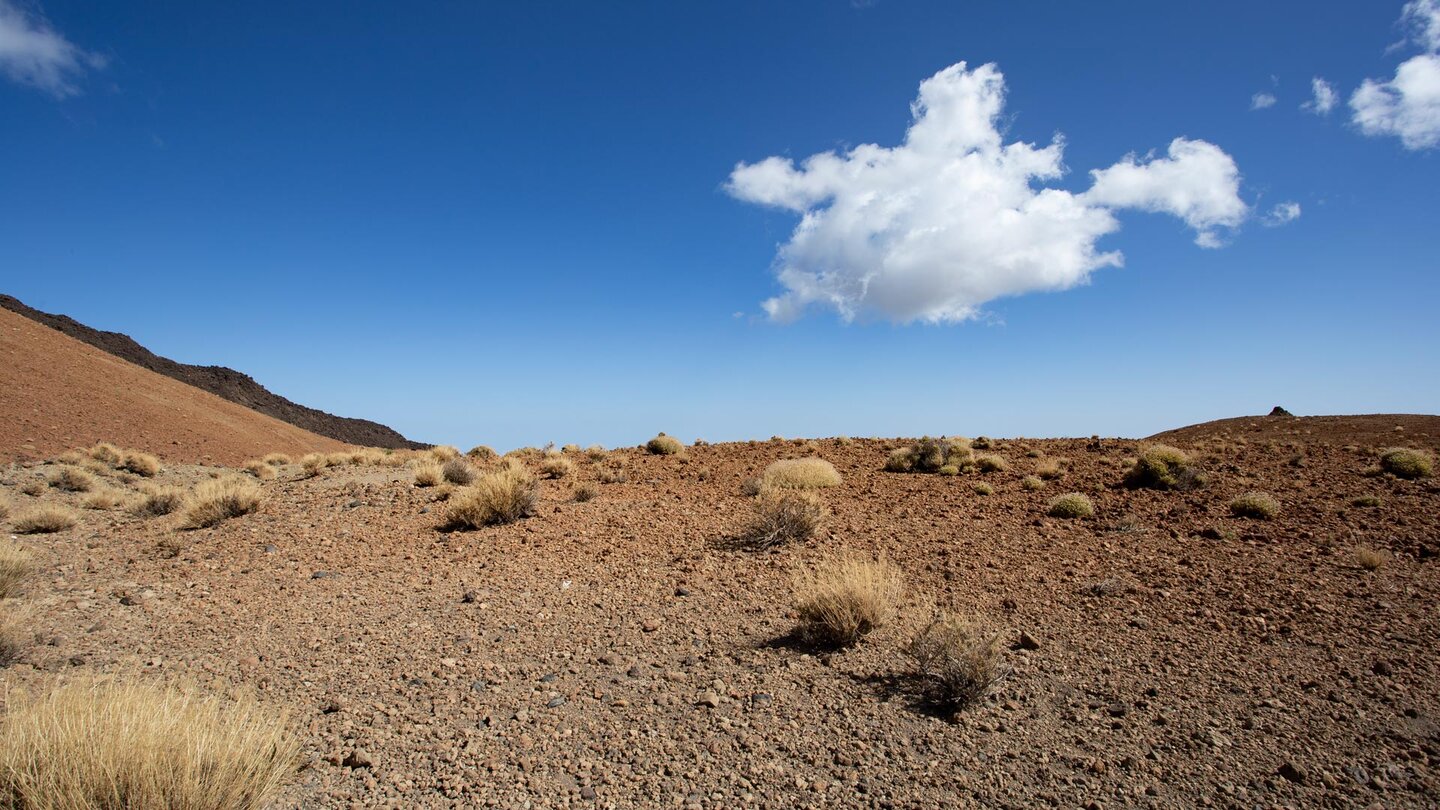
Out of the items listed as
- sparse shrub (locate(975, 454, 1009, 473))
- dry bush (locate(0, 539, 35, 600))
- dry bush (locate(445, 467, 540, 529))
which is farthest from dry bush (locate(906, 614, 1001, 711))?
dry bush (locate(0, 539, 35, 600))

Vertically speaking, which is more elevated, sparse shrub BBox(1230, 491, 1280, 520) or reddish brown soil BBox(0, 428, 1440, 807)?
sparse shrub BBox(1230, 491, 1280, 520)

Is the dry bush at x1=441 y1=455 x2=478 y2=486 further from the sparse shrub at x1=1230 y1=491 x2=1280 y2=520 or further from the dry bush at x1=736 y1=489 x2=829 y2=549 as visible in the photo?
the sparse shrub at x1=1230 y1=491 x2=1280 y2=520

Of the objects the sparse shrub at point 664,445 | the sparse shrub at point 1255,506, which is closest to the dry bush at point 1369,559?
the sparse shrub at point 1255,506

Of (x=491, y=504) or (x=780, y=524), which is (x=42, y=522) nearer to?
A: (x=491, y=504)

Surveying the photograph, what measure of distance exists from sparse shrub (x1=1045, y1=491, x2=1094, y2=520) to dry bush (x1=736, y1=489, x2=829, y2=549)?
3.97 metres

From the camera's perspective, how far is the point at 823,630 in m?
5.98

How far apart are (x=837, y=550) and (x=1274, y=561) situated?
5165mm

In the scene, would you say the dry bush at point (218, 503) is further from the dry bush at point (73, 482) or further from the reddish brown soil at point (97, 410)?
the reddish brown soil at point (97, 410)

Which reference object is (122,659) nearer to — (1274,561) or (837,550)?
(837,550)

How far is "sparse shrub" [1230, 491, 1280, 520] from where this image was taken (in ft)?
31.3

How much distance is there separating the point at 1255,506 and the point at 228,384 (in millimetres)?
75198

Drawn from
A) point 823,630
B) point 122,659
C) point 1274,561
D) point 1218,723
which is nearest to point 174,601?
point 122,659

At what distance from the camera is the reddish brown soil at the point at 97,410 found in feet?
94.6

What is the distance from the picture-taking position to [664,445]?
734 inches
